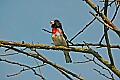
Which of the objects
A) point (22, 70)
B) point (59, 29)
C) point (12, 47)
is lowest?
point (22, 70)

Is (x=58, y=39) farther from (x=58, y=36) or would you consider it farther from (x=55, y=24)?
(x=55, y=24)

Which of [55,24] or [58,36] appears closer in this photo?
[58,36]

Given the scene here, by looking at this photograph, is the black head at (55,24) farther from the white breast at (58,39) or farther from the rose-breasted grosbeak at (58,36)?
the white breast at (58,39)

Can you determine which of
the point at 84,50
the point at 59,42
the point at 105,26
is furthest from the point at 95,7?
the point at 59,42

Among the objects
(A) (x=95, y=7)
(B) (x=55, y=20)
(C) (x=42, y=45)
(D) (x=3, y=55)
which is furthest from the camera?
(B) (x=55, y=20)

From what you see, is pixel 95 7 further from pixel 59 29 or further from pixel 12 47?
pixel 59 29

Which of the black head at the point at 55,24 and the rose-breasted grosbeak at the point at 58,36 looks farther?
the black head at the point at 55,24

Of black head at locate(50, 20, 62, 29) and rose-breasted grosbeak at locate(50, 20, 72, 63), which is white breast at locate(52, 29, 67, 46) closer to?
rose-breasted grosbeak at locate(50, 20, 72, 63)

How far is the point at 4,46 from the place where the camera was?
2.20 metres

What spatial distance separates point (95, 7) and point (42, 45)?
63 cm

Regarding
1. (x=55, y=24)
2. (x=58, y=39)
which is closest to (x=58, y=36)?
(x=58, y=39)

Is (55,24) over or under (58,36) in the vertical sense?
over

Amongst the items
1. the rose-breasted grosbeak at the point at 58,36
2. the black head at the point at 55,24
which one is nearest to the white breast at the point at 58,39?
the rose-breasted grosbeak at the point at 58,36

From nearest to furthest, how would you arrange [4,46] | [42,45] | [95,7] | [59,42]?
[95,7]
[4,46]
[42,45]
[59,42]
